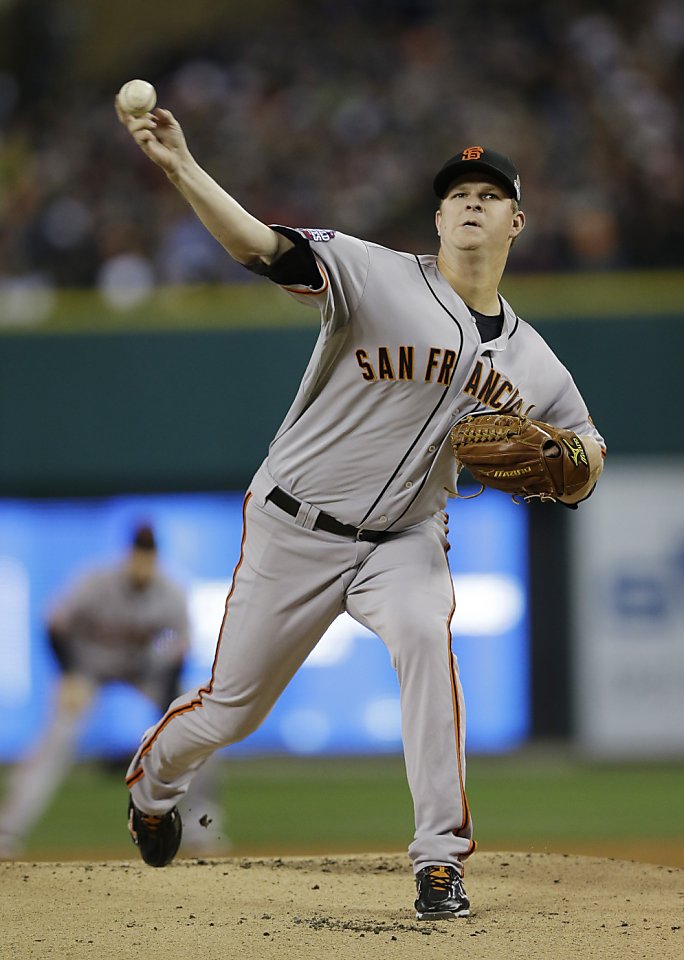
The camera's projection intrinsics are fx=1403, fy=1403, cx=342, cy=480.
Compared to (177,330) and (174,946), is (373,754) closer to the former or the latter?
(177,330)

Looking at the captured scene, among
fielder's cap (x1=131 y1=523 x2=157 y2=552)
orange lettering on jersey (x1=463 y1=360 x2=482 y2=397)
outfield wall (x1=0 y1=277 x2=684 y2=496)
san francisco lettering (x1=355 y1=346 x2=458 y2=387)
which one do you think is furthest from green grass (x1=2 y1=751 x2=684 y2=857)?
san francisco lettering (x1=355 y1=346 x2=458 y2=387)

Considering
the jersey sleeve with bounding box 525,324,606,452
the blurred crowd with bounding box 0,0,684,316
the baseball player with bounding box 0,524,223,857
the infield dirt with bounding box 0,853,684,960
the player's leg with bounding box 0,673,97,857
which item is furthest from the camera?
the blurred crowd with bounding box 0,0,684,316

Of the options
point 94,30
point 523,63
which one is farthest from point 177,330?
point 94,30

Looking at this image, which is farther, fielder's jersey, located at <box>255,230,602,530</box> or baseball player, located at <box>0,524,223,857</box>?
baseball player, located at <box>0,524,223,857</box>

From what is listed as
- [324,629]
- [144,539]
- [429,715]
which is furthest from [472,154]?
[144,539]

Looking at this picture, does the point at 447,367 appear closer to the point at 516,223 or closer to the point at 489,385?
Result: the point at 489,385

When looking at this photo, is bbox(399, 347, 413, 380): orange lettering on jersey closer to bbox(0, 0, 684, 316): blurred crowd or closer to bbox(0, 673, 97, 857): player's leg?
bbox(0, 673, 97, 857): player's leg
